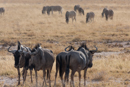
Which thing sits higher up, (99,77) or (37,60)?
(37,60)

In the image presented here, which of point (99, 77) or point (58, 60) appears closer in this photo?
point (58, 60)

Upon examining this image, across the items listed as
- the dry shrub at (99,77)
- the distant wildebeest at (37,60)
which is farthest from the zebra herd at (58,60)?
the dry shrub at (99,77)

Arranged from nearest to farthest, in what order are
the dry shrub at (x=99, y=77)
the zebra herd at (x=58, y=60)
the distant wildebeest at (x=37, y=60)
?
the zebra herd at (x=58, y=60) < the distant wildebeest at (x=37, y=60) < the dry shrub at (x=99, y=77)

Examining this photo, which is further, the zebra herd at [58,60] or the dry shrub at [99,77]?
the dry shrub at [99,77]

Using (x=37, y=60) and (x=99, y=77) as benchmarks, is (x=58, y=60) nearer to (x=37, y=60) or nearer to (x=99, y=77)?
(x=37, y=60)

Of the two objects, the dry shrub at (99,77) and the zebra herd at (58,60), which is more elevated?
the zebra herd at (58,60)

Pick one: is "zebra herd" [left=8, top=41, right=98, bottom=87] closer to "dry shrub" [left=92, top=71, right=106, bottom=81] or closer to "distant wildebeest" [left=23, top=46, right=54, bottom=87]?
"distant wildebeest" [left=23, top=46, right=54, bottom=87]

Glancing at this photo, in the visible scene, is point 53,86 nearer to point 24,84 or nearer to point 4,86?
point 24,84

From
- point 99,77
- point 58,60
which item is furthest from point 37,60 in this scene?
point 99,77

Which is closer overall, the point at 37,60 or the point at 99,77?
the point at 37,60

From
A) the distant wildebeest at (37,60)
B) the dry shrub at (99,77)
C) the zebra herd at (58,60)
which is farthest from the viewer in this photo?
the dry shrub at (99,77)

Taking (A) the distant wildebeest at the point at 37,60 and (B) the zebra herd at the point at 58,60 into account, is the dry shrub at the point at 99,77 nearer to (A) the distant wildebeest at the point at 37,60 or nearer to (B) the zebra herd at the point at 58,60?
(B) the zebra herd at the point at 58,60

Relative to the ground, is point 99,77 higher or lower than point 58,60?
lower

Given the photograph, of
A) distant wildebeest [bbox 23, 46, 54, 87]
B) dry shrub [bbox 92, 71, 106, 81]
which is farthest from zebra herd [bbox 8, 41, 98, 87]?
dry shrub [bbox 92, 71, 106, 81]
